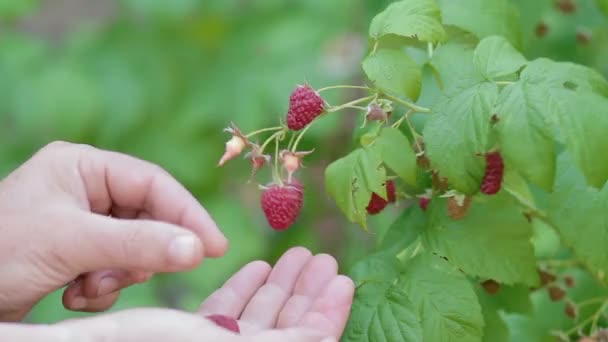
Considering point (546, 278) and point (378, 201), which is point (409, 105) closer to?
point (378, 201)

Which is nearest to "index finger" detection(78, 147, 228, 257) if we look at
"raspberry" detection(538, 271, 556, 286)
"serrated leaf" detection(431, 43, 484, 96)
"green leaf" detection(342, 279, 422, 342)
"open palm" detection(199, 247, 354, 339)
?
"open palm" detection(199, 247, 354, 339)

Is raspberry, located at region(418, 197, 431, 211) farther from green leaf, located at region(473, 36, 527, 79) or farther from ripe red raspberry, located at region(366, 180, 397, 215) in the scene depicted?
green leaf, located at region(473, 36, 527, 79)

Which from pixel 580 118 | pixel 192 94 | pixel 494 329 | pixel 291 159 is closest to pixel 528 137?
pixel 580 118

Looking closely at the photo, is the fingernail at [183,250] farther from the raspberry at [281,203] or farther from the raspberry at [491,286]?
the raspberry at [491,286]

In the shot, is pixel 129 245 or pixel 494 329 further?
pixel 494 329

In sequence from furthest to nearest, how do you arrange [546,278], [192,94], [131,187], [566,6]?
[192,94] → [566,6] → [546,278] → [131,187]

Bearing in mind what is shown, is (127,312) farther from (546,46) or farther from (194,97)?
(194,97)
